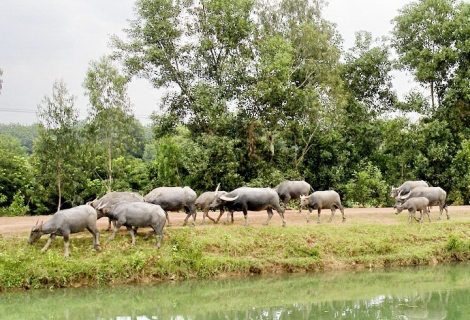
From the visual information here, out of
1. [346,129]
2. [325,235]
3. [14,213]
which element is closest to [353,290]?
[325,235]

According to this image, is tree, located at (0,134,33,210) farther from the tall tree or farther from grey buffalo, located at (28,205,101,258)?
grey buffalo, located at (28,205,101,258)

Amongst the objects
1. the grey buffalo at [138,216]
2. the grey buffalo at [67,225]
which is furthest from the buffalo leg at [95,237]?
the grey buffalo at [138,216]

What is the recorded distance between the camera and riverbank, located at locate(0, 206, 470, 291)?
43.9ft

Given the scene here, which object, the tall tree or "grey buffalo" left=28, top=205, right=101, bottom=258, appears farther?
the tall tree

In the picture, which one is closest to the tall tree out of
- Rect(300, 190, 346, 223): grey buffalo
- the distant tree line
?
the distant tree line

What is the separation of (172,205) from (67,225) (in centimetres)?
344

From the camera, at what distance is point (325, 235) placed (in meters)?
16.6

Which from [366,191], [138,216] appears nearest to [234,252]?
[138,216]

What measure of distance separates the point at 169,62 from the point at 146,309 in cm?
1608

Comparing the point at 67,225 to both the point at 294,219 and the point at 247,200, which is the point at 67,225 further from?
the point at 294,219

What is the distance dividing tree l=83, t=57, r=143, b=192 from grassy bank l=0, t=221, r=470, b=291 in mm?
11068

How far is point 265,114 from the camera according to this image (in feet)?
84.7

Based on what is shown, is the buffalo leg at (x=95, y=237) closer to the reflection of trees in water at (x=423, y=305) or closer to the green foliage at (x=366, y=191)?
the reflection of trees in water at (x=423, y=305)

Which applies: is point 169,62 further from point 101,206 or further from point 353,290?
point 353,290
